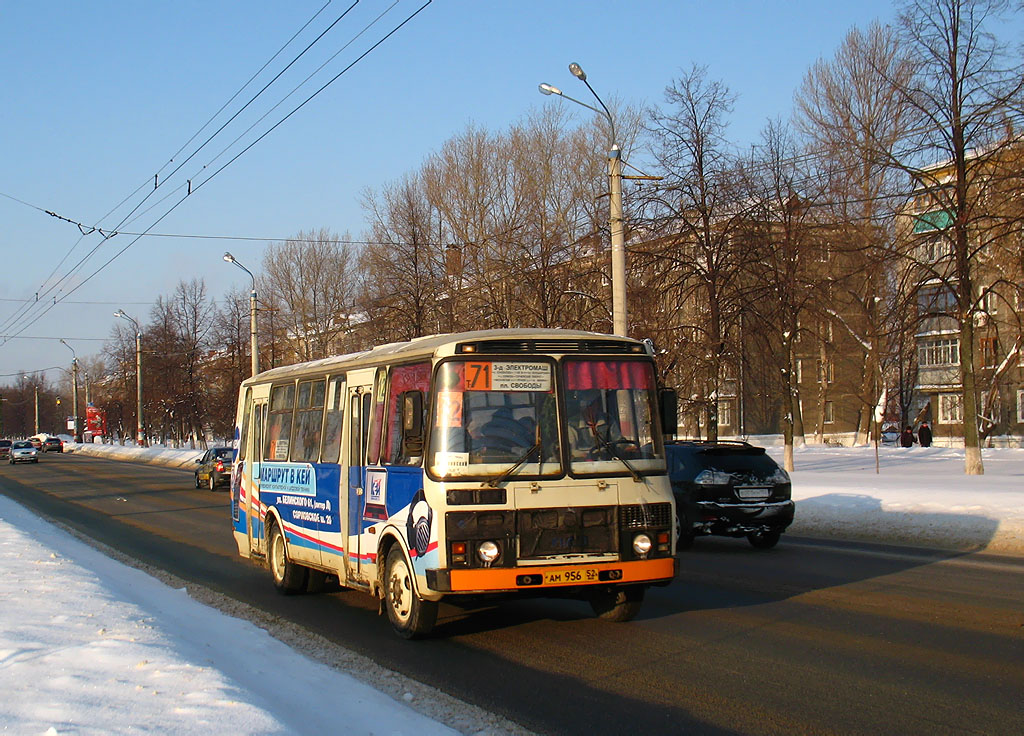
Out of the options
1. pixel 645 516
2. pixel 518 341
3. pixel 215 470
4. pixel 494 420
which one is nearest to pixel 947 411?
pixel 215 470

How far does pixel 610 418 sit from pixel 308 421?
458 centimetres

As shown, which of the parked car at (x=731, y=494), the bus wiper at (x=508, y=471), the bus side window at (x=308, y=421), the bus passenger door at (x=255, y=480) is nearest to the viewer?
the bus wiper at (x=508, y=471)

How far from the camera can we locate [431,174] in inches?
1984

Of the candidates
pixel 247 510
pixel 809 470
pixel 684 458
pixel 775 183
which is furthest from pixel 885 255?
pixel 247 510

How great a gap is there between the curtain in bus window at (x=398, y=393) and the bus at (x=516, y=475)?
0.02m

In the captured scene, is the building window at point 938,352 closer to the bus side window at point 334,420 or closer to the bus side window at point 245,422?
the bus side window at point 245,422

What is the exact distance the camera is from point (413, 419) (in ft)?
28.4

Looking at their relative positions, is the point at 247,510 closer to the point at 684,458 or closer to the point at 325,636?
the point at 325,636

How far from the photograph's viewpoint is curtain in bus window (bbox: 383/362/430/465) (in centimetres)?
905

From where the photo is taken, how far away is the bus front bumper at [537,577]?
8.30m

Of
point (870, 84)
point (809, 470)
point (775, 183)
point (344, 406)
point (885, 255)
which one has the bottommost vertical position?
point (809, 470)

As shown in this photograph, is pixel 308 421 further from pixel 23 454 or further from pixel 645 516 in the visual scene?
pixel 23 454

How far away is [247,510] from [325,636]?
5089 millimetres

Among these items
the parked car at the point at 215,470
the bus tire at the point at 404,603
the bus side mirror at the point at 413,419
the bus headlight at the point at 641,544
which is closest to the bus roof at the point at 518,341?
the bus side mirror at the point at 413,419
